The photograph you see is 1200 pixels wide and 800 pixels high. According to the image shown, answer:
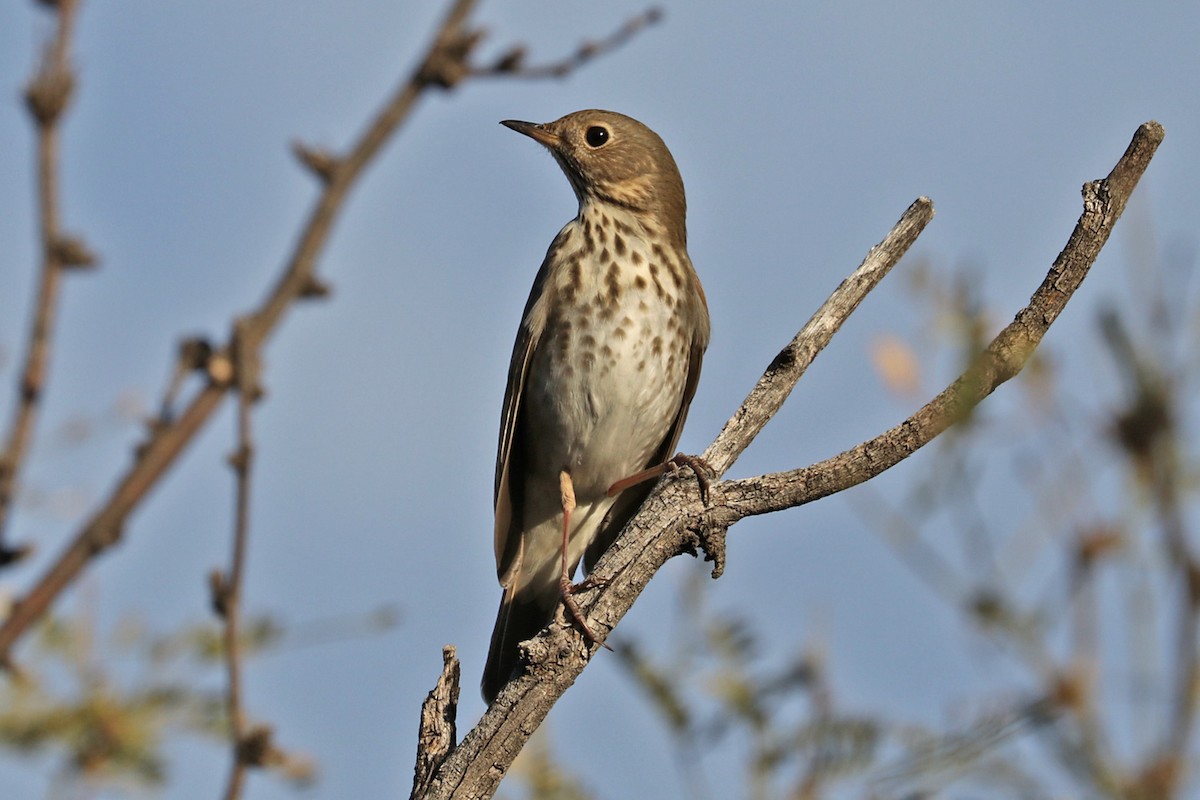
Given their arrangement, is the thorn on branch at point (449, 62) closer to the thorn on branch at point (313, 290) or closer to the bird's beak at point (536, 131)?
the thorn on branch at point (313, 290)

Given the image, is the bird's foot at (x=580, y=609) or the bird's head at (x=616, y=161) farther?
the bird's head at (x=616, y=161)

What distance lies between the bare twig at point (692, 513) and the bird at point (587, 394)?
2156 mm

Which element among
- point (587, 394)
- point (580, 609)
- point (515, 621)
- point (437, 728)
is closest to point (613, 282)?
point (587, 394)

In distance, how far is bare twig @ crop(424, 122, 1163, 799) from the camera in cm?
457

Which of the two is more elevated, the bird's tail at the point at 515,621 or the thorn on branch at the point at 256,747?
the bird's tail at the point at 515,621

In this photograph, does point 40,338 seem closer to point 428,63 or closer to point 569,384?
point 428,63

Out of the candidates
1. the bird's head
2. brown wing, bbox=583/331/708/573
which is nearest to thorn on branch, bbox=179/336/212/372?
brown wing, bbox=583/331/708/573

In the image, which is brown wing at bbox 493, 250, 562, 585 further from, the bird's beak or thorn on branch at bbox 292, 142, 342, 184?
thorn on branch at bbox 292, 142, 342, 184

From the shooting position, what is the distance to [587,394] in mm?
7453

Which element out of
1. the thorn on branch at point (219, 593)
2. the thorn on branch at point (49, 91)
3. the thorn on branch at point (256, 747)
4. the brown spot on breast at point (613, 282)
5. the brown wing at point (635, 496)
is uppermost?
the brown spot on breast at point (613, 282)

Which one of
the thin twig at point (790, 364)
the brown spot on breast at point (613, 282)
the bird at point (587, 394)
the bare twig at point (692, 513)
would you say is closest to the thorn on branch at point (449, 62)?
the bare twig at point (692, 513)

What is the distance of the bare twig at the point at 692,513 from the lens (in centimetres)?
457

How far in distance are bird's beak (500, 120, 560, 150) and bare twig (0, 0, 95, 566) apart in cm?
720

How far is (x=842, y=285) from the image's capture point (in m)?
→ 5.57
